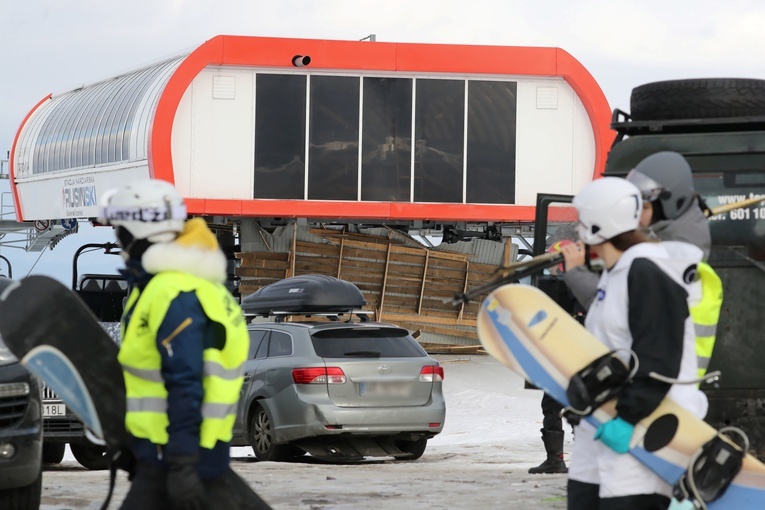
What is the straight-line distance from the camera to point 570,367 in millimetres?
Answer: 4848

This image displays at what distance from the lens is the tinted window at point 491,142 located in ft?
95.6

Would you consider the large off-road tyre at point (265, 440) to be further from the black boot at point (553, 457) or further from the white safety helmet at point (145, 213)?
the white safety helmet at point (145, 213)

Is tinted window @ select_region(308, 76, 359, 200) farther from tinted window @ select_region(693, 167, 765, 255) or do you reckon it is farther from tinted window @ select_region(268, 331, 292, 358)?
tinted window @ select_region(693, 167, 765, 255)

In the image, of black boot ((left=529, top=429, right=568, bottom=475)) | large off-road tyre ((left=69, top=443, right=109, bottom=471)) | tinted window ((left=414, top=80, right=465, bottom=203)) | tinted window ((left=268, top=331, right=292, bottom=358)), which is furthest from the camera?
tinted window ((left=414, top=80, right=465, bottom=203))

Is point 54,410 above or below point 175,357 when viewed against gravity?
below

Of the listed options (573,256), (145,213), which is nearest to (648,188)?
(573,256)

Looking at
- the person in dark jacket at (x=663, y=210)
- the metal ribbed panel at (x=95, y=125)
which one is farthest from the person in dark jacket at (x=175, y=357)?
the metal ribbed panel at (x=95, y=125)

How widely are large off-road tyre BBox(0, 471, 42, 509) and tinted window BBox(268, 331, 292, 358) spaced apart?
6023 millimetres

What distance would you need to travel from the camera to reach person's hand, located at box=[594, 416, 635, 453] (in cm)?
463

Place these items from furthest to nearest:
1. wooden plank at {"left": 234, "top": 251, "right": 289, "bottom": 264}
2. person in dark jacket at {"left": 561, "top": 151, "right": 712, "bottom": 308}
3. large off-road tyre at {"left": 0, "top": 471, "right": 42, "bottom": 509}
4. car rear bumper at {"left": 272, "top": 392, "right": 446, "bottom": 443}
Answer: wooden plank at {"left": 234, "top": 251, "right": 289, "bottom": 264} < car rear bumper at {"left": 272, "top": 392, "right": 446, "bottom": 443} < large off-road tyre at {"left": 0, "top": 471, "right": 42, "bottom": 509} < person in dark jacket at {"left": 561, "top": 151, "right": 712, "bottom": 308}

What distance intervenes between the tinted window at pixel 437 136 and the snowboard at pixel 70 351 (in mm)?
24058

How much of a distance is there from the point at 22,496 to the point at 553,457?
5788mm

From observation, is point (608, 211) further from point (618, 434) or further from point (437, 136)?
point (437, 136)

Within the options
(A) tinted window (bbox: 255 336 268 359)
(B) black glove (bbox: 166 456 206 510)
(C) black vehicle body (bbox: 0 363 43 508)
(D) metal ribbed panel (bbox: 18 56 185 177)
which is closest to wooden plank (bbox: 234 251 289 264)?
(D) metal ribbed panel (bbox: 18 56 185 177)
